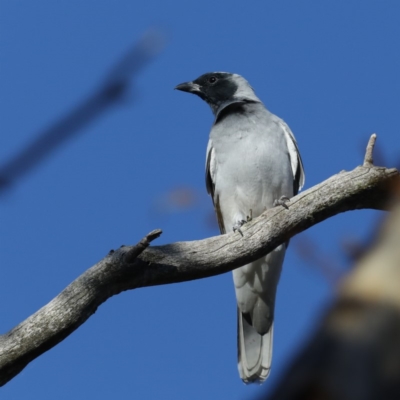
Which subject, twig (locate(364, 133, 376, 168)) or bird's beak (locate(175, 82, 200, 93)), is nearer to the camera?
twig (locate(364, 133, 376, 168))

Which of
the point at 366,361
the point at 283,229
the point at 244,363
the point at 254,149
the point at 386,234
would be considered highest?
the point at 254,149

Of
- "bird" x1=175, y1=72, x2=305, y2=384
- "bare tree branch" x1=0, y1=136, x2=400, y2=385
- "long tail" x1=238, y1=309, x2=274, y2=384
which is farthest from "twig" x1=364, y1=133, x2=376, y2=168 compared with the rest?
"long tail" x1=238, y1=309, x2=274, y2=384

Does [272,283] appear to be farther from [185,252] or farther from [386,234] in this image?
[386,234]

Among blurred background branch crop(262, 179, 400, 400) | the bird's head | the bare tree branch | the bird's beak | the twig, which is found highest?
the bird's beak

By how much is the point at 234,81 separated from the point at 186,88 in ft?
2.03

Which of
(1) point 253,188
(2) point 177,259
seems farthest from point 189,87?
(2) point 177,259

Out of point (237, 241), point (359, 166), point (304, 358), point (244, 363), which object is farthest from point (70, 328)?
point (304, 358)

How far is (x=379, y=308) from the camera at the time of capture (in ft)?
2.44

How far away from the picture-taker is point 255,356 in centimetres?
684

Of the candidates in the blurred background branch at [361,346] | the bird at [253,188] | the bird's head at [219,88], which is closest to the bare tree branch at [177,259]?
the bird at [253,188]

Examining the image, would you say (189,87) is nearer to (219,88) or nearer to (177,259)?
(219,88)

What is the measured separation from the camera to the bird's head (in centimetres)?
832

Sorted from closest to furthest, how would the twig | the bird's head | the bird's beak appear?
the twig
the bird's head
the bird's beak

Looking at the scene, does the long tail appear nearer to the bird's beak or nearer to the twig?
the twig
